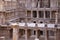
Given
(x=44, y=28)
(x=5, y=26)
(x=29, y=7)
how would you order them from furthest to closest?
(x=29, y=7) < (x=5, y=26) < (x=44, y=28)

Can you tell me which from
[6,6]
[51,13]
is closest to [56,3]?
[51,13]

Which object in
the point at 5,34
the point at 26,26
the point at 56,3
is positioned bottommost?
the point at 5,34

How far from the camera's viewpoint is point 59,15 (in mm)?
32281

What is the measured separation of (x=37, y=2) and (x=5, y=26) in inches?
362

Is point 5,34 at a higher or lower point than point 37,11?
lower

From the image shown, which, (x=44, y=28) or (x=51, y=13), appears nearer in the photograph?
(x=44, y=28)

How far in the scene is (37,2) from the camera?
35.5 metres

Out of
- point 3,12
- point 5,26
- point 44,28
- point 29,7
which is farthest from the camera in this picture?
point 29,7

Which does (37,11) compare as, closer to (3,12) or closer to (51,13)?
(51,13)

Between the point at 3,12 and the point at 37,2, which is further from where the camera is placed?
the point at 37,2

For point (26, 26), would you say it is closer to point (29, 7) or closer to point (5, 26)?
point (5, 26)

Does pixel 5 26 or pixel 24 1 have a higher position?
pixel 24 1

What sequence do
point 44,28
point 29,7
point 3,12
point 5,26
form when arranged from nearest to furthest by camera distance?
point 44,28 → point 5,26 → point 3,12 → point 29,7

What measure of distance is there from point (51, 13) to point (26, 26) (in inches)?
348
